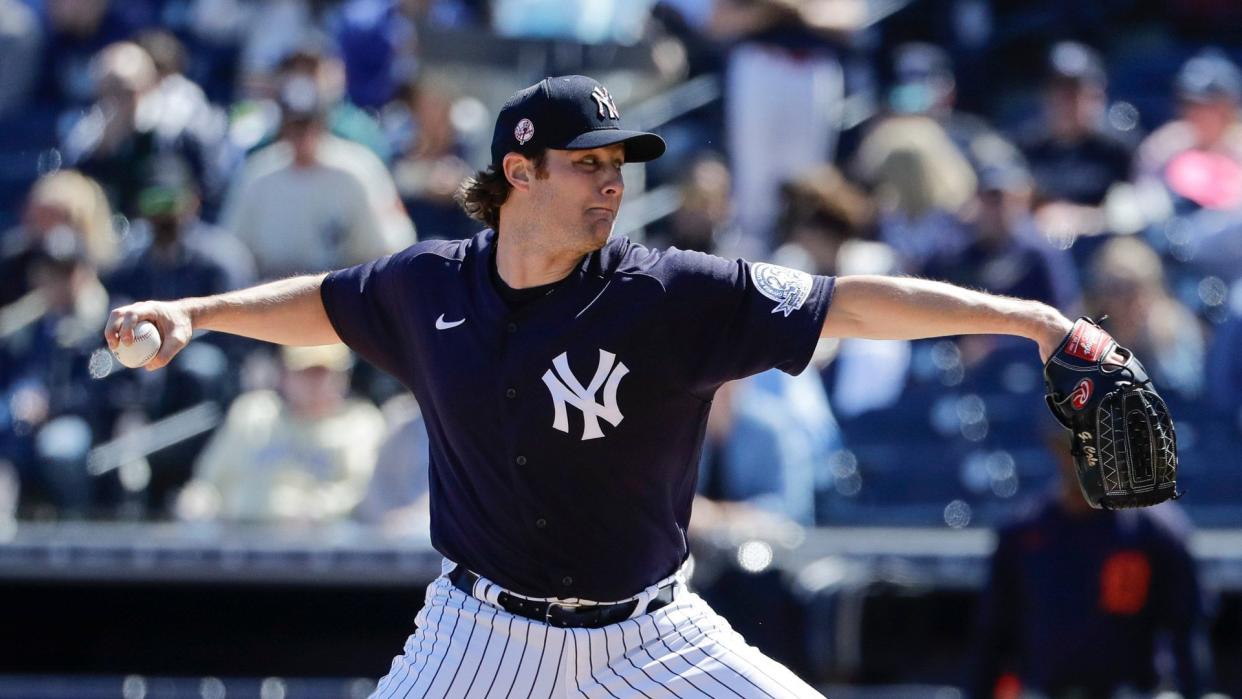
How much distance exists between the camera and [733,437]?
7.38 metres

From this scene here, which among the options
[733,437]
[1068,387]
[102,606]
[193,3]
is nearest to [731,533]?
[733,437]

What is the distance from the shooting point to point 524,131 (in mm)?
4180

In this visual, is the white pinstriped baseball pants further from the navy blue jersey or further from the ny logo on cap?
the ny logo on cap

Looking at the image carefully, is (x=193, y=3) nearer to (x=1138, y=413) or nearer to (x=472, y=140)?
(x=472, y=140)

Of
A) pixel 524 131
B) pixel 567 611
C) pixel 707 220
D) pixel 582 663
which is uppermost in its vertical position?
pixel 524 131

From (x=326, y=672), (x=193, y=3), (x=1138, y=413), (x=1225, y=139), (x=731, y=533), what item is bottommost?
(x=326, y=672)

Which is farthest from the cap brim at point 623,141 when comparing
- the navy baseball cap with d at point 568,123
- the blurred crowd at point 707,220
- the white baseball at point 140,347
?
the blurred crowd at point 707,220

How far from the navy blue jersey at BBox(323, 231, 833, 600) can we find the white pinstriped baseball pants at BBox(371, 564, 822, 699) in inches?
3.5

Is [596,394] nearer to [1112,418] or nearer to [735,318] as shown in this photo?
[735,318]

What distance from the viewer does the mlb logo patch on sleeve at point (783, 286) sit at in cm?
406

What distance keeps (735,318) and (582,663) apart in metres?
0.77

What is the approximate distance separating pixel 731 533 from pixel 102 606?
273 centimetres

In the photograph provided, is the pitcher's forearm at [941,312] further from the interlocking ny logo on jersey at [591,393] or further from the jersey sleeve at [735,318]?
the interlocking ny logo on jersey at [591,393]

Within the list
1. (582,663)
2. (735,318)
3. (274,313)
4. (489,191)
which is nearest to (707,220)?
(489,191)
